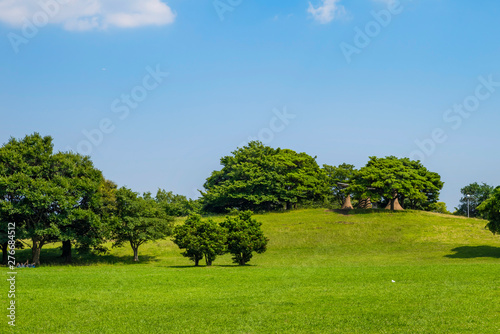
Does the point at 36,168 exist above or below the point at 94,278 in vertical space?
above

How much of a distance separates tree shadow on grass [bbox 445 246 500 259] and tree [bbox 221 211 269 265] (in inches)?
954

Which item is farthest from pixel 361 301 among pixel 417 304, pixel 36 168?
pixel 36 168

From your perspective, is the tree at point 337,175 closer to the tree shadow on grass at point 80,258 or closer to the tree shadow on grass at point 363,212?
the tree shadow on grass at point 363,212

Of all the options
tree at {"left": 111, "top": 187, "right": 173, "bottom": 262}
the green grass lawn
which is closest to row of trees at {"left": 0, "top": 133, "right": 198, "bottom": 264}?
tree at {"left": 111, "top": 187, "right": 173, "bottom": 262}

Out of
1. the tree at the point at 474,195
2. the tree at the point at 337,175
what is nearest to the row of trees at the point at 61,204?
the tree at the point at 337,175

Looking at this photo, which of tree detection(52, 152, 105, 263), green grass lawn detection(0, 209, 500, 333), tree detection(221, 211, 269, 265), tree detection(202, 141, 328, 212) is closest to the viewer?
green grass lawn detection(0, 209, 500, 333)

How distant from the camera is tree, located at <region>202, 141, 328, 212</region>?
98.1 meters

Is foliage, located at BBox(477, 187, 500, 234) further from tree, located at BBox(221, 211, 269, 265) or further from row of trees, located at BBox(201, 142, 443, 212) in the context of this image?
tree, located at BBox(221, 211, 269, 265)

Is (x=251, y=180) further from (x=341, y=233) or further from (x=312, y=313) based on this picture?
(x=312, y=313)

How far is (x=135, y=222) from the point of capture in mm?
56875

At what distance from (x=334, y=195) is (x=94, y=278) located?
9327cm

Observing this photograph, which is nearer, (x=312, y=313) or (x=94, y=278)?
(x=312, y=313)

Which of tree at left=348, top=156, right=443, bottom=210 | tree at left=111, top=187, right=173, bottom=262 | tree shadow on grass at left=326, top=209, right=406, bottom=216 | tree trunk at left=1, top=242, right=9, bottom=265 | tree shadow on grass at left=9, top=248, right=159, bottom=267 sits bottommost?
tree shadow on grass at left=9, top=248, right=159, bottom=267

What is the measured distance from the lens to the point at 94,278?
109 ft
